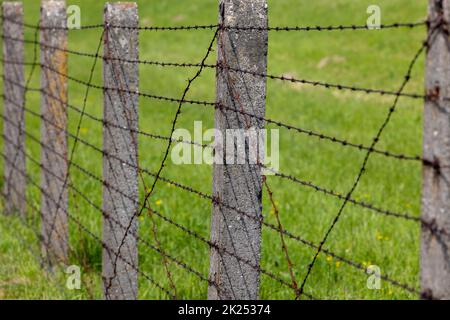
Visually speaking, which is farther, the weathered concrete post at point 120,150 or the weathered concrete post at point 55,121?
the weathered concrete post at point 55,121

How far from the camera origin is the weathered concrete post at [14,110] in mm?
6887

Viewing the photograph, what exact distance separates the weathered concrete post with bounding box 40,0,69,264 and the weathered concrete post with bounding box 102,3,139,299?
1.16m

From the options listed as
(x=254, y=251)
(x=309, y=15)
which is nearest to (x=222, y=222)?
(x=254, y=251)

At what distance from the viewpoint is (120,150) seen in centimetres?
447

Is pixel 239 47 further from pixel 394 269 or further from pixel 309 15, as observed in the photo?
pixel 309 15

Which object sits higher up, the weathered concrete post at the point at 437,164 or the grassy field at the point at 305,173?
the weathered concrete post at the point at 437,164

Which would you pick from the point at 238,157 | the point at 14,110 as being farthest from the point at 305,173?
the point at 238,157

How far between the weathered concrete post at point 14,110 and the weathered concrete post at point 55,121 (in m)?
1.11

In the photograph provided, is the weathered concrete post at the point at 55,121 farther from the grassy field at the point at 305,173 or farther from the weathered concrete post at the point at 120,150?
the weathered concrete post at the point at 120,150

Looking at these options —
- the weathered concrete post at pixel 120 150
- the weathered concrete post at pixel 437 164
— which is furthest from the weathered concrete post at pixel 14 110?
the weathered concrete post at pixel 437 164

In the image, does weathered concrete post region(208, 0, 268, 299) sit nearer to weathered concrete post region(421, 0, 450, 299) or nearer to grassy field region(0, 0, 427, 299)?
weathered concrete post region(421, 0, 450, 299)

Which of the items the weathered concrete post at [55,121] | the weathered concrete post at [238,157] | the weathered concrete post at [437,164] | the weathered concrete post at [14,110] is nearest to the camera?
the weathered concrete post at [437,164]

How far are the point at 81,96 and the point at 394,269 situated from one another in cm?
1101
